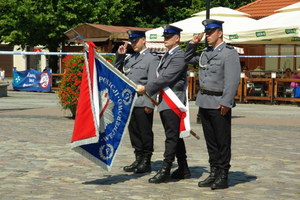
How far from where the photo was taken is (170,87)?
22.2ft

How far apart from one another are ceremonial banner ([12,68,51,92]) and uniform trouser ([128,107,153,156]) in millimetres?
21300

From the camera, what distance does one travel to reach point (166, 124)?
675 cm

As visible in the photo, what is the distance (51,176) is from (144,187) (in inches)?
46.9

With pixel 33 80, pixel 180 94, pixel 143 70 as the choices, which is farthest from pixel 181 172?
pixel 33 80

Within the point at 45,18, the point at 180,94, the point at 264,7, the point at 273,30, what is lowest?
the point at 180,94

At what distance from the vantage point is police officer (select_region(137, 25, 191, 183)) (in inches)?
262

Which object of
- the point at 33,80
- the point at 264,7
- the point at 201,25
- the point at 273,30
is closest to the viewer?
the point at 273,30

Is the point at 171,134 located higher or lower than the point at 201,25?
lower

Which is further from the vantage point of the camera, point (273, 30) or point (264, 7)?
point (264, 7)

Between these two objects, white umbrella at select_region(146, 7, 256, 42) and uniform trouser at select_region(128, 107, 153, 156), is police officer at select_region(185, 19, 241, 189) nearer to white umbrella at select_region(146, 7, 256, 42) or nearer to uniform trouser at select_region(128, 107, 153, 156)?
uniform trouser at select_region(128, 107, 153, 156)

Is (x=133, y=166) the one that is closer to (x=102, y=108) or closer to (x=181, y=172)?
(x=181, y=172)

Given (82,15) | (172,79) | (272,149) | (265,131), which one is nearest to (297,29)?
(265,131)

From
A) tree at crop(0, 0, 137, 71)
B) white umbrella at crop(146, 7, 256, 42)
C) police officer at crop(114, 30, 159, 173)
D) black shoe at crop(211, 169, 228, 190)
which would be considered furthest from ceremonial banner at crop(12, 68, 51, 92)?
black shoe at crop(211, 169, 228, 190)

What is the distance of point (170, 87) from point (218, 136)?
802mm
